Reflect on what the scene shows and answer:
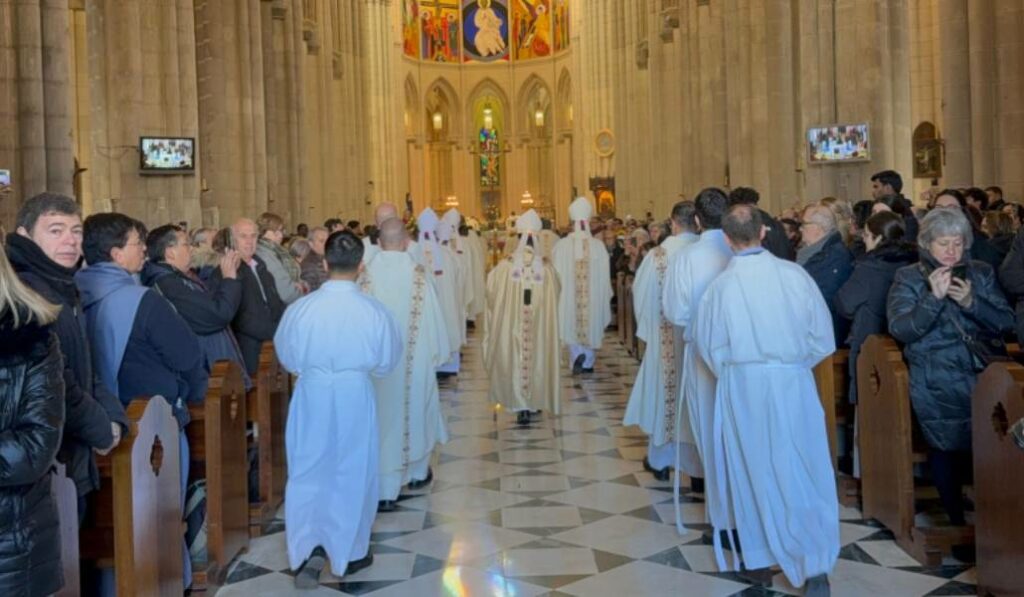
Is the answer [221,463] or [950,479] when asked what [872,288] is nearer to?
[950,479]

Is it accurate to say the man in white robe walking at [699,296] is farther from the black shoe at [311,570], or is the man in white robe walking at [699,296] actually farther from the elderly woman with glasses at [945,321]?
the black shoe at [311,570]

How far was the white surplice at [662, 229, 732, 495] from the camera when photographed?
7398 mm

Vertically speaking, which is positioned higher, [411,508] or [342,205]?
[342,205]

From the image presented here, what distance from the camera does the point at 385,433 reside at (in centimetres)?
889

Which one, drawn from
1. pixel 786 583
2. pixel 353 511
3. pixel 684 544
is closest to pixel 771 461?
pixel 786 583

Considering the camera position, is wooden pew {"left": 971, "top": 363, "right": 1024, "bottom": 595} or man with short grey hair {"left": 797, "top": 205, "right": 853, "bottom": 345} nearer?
wooden pew {"left": 971, "top": 363, "right": 1024, "bottom": 595}

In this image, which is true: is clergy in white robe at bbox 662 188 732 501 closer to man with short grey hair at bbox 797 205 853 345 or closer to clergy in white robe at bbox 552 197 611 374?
man with short grey hair at bbox 797 205 853 345

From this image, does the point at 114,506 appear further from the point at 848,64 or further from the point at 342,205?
the point at 342,205

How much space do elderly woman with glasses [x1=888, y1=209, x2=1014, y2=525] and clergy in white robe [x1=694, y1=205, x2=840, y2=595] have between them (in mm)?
660

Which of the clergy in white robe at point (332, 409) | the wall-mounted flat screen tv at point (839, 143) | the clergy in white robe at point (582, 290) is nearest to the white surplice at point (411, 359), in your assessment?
the clergy in white robe at point (332, 409)

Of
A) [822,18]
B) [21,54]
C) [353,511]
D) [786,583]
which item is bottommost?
[786,583]

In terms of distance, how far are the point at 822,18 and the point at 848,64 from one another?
1025mm

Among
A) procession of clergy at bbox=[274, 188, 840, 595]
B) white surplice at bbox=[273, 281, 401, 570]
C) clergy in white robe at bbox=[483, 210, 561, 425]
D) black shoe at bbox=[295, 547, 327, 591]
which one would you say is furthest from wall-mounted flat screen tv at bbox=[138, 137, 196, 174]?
black shoe at bbox=[295, 547, 327, 591]

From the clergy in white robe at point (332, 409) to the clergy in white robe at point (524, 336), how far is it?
5.31 meters
